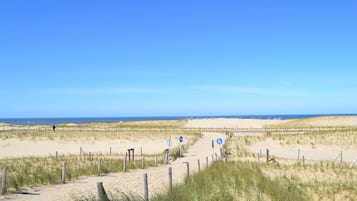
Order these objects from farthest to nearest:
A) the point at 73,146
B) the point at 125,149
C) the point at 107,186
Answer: the point at 73,146 < the point at 125,149 < the point at 107,186

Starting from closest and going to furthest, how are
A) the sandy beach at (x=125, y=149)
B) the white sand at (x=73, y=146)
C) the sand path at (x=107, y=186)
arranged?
the sand path at (x=107, y=186)
the sandy beach at (x=125, y=149)
the white sand at (x=73, y=146)

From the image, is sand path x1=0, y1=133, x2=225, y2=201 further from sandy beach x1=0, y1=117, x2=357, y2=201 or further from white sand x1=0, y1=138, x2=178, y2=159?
white sand x1=0, y1=138, x2=178, y2=159

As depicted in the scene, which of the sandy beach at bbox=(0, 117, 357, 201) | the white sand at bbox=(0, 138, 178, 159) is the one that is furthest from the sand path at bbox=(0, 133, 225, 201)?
the white sand at bbox=(0, 138, 178, 159)

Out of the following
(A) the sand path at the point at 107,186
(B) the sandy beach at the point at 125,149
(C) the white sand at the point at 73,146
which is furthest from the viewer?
(C) the white sand at the point at 73,146

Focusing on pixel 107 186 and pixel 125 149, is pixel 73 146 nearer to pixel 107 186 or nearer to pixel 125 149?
pixel 125 149

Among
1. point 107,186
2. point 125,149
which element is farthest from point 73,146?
point 107,186

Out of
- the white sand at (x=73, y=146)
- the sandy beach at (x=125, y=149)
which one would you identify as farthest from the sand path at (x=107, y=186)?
the white sand at (x=73, y=146)

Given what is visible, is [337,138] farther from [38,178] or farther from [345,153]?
[38,178]

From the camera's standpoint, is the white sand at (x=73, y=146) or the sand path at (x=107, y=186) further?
the white sand at (x=73, y=146)

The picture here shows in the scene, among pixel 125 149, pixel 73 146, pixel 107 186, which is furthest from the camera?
pixel 73 146

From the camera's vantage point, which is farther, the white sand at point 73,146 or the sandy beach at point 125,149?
the white sand at point 73,146

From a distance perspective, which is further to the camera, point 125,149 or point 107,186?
point 125,149

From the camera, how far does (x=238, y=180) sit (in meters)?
13.0

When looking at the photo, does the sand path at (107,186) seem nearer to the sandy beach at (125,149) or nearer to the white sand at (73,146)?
the sandy beach at (125,149)
